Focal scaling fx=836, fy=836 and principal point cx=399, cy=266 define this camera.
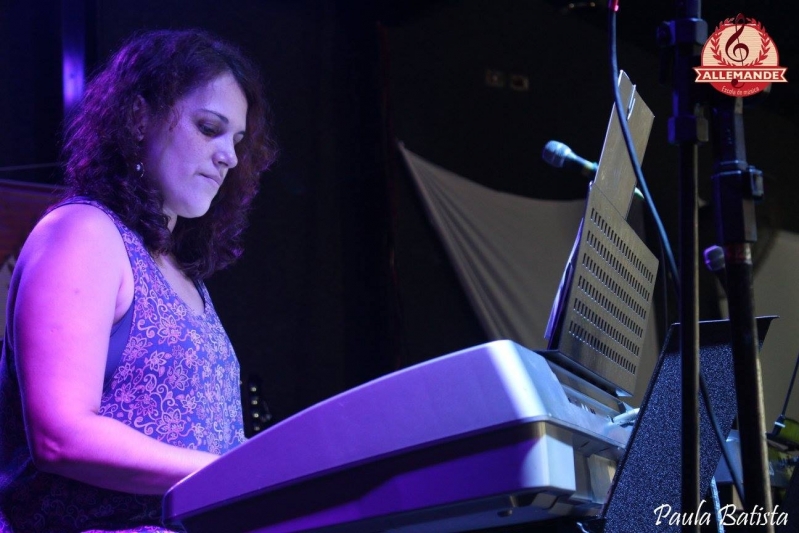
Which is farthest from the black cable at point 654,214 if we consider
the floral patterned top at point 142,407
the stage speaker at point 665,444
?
the floral patterned top at point 142,407

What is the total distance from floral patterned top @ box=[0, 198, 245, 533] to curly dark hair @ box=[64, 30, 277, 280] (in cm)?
8

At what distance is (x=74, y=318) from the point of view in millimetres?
1108

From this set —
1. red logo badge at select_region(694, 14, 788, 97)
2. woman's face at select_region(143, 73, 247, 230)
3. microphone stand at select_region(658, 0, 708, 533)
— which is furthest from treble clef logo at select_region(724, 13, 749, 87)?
woman's face at select_region(143, 73, 247, 230)

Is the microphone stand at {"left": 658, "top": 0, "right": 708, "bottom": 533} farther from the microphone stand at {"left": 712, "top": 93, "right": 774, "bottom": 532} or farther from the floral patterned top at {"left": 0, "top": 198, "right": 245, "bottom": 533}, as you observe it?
the floral patterned top at {"left": 0, "top": 198, "right": 245, "bottom": 533}

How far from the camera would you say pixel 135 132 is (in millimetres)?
1470

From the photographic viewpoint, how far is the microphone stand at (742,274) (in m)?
0.84

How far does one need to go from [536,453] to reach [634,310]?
56 cm

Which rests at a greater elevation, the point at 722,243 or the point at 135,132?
the point at 135,132

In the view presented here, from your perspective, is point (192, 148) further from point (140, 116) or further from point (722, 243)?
point (722, 243)

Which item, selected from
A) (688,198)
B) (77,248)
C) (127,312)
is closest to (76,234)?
(77,248)

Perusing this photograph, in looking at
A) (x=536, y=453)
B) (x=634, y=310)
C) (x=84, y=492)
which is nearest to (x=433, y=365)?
(x=536, y=453)

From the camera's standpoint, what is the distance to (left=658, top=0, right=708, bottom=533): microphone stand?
2.73 feet

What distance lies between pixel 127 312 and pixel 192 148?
349mm

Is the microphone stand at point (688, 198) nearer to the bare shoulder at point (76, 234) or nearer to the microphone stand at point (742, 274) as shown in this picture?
the microphone stand at point (742, 274)
